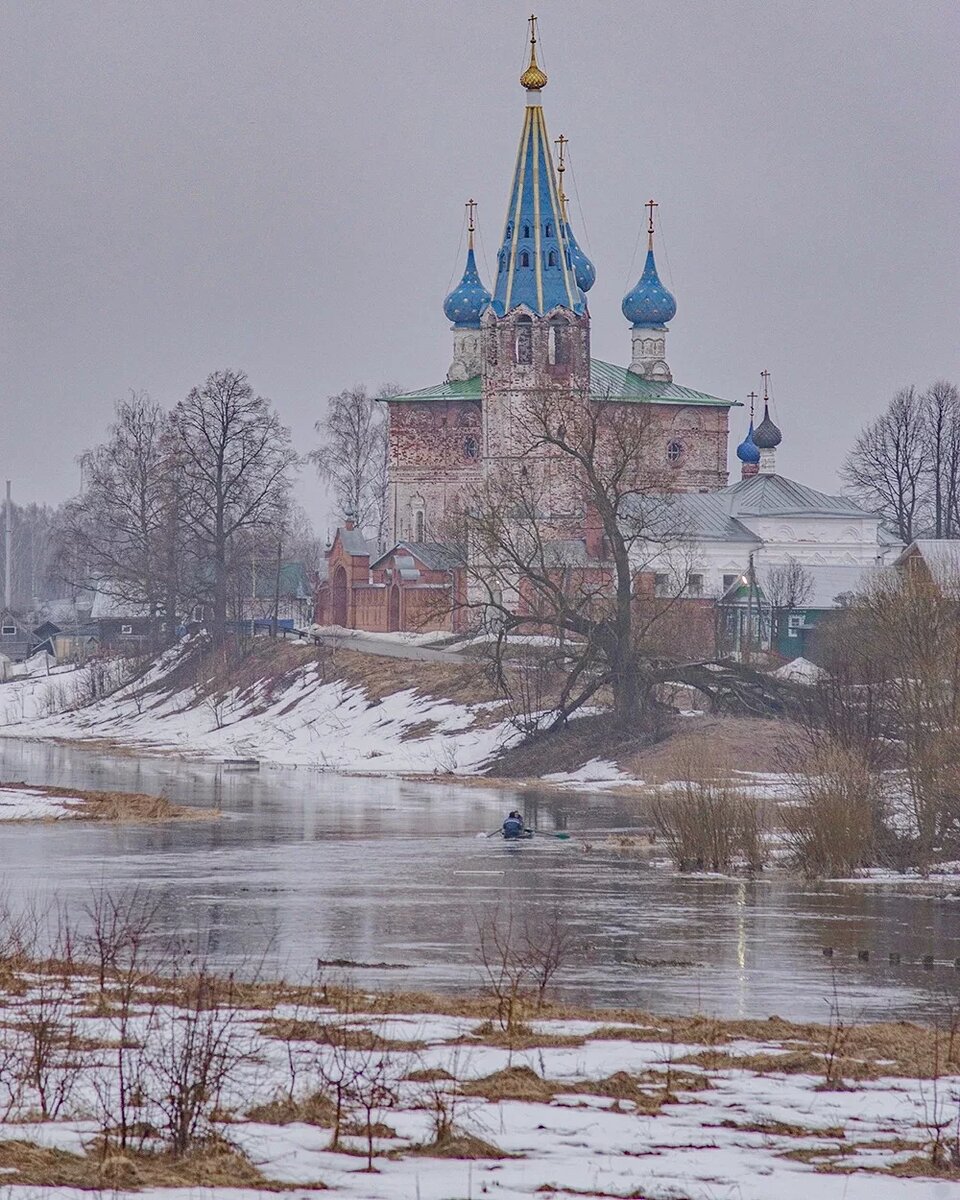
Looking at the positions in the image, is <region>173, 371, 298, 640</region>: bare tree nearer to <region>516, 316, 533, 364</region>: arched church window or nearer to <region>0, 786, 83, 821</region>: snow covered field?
<region>516, 316, 533, 364</region>: arched church window

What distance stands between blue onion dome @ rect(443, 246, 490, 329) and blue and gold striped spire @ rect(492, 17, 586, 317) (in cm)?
1280

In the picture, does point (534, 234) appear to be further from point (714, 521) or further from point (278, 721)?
point (278, 721)

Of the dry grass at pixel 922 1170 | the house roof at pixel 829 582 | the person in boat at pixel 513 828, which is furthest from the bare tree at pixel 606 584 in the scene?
the dry grass at pixel 922 1170

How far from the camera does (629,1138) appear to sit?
935 centimetres

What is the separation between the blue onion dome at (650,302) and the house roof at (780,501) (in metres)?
13.1

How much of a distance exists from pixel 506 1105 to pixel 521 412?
217ft

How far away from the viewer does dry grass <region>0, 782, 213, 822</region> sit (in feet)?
110

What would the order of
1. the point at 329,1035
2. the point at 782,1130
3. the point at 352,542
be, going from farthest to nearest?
the point at 352,542 → the point at 329,1035 → the point at 782,1130

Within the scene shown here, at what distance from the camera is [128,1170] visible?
8.33 meters

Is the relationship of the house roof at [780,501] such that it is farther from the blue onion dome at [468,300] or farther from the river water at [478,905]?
the river water at [478,905]

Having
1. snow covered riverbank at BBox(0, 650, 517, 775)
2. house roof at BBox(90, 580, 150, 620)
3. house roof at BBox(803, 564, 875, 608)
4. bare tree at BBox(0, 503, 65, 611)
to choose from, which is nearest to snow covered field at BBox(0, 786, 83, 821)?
snow covered riverbank at BBox(0, 650, 517, 775)

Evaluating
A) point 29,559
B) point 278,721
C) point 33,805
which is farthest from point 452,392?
point 29,559

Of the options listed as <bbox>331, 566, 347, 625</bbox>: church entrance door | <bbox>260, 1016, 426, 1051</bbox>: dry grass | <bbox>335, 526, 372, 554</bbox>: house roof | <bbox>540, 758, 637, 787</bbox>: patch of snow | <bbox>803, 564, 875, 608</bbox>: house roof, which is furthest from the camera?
<bbox>331, 566, 347, 625</bbox>: church entrance door

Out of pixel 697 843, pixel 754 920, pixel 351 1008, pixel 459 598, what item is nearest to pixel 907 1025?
pixel 351 1008
